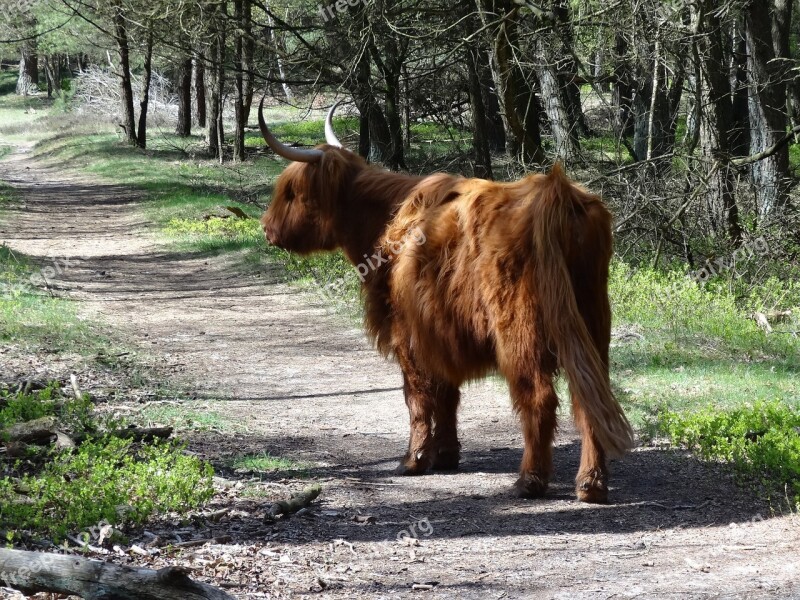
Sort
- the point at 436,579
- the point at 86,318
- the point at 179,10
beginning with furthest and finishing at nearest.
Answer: the point at 179,10 → the point at 86,318 → the point at 436,579

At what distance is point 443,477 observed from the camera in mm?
6551

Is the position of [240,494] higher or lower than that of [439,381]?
lower

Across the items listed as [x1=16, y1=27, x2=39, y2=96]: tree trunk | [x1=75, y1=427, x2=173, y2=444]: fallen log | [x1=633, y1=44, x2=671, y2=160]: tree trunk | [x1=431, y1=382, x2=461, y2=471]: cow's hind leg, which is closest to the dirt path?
[x1=431, y1=382, x2=461, y2=471]: cow's hind leg

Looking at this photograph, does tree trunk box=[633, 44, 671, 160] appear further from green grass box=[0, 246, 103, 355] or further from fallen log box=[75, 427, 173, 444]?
fallen log box=[75, 427, 173, 444]

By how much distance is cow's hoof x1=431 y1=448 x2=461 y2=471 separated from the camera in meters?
6.71

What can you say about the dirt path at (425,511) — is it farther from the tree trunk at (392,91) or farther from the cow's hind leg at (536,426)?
the tree trunk at (392,91)

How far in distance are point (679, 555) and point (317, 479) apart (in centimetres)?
242

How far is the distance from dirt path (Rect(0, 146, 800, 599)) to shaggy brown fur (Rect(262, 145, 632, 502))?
15.7 inches

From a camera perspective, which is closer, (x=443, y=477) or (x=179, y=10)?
(x=443, y=477)

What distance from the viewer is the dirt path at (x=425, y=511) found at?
4488mm

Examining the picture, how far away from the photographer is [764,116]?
14.8 metres

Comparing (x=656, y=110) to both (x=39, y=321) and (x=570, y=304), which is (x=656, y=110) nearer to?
(x=39, y=321)

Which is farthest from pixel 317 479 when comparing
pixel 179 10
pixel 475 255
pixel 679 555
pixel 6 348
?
pixel 179 10

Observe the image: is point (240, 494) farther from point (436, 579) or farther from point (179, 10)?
point (179, 10)
